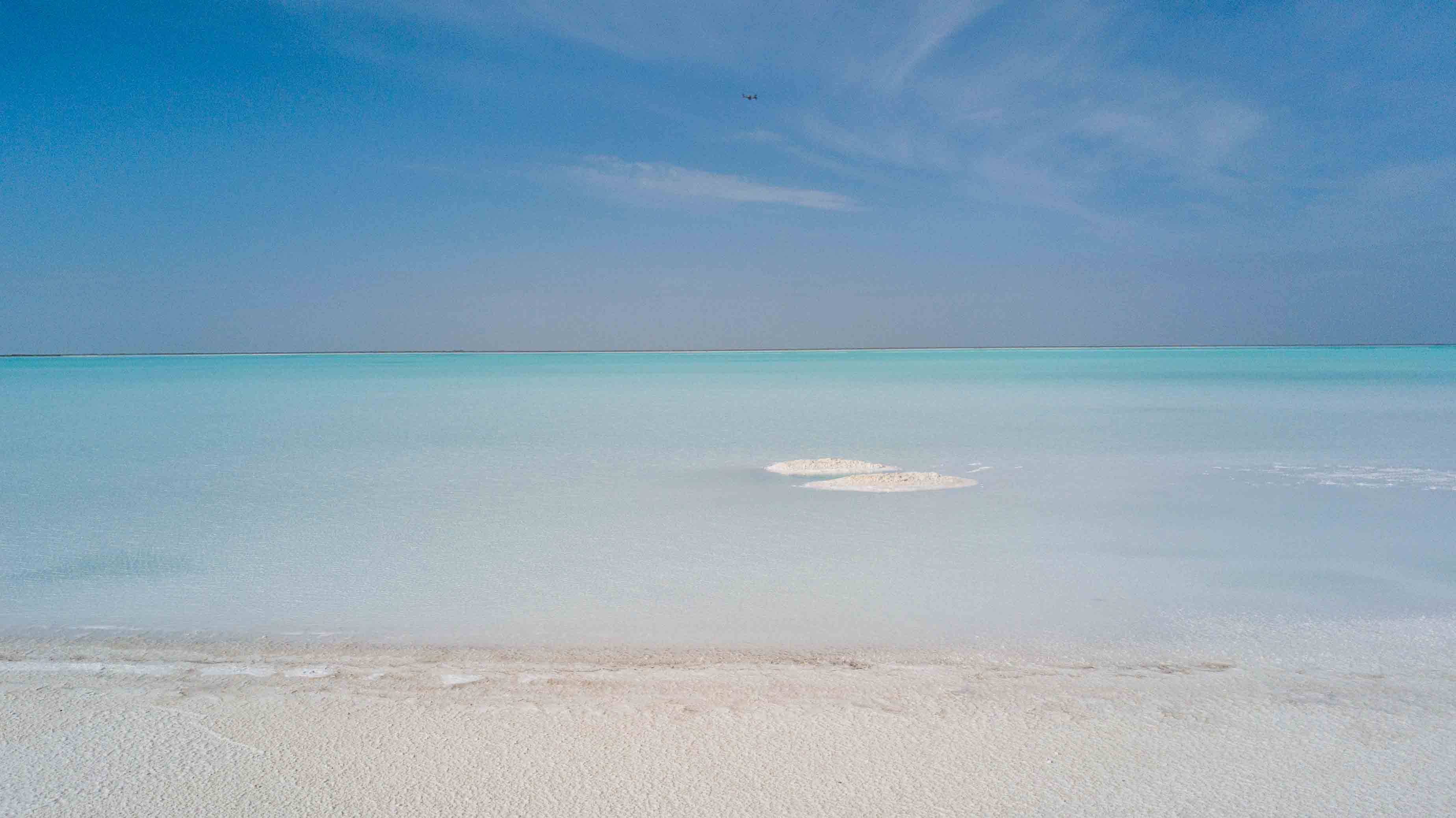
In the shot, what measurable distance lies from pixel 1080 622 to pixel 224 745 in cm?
403

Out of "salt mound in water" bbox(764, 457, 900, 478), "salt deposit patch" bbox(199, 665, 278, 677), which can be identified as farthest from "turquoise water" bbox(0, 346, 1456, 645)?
"salt deposit patch" bbox(199, 665, 278, 677)

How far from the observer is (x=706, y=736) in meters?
3.33

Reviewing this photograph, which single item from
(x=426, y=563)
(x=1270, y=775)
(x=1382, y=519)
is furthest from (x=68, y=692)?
(x=1382, y=519)

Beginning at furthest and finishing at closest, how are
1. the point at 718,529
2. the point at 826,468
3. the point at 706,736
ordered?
the point at 826,468 → the point at 718,529 → the point at 706,736

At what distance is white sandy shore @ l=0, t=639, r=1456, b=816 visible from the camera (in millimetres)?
2885

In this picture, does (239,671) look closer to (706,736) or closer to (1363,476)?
(706,736)

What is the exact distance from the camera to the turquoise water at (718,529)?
16.5 feet

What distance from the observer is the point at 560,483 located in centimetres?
982

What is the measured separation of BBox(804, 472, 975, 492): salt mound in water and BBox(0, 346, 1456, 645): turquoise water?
9.6 inches

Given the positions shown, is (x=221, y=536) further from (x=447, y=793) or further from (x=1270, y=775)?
(x=1270, y=775)

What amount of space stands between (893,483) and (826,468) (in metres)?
1.25

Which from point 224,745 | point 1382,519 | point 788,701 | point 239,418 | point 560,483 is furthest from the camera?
point 239,418

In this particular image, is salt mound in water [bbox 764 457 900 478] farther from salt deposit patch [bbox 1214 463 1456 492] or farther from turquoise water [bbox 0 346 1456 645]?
salt deposit patch [bbox 1214 463 1456 492]

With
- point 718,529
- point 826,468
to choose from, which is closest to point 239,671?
point 718,529
